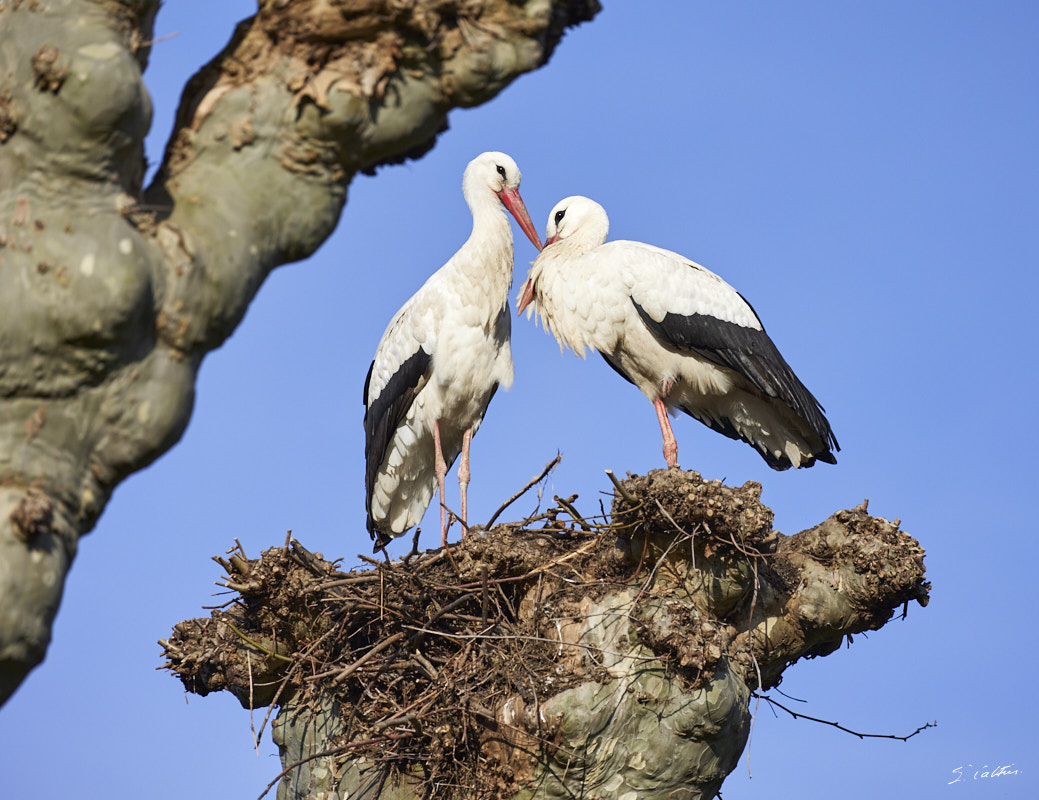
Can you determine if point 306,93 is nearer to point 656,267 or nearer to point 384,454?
point 656,267

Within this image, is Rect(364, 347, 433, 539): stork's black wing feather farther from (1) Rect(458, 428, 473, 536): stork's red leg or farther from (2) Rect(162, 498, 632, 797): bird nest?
(2) Rect(162, 498, 632, 797): bird nest

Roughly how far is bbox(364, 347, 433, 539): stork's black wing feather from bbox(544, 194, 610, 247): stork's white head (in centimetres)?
159

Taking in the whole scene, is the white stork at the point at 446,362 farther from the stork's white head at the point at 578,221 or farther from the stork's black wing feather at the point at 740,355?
the stork's black wing feather at the point at 740,355

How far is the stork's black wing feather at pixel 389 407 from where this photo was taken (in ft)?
26.8

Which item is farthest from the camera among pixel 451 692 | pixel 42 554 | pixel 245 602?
pixel 245 602

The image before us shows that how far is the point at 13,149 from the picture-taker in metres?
2.75

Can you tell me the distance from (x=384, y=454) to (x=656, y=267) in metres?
2.55

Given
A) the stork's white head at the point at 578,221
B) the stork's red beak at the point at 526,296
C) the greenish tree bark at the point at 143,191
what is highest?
the stork's white head at the point at 578,221

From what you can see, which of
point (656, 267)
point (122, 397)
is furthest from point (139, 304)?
point (656, 267)

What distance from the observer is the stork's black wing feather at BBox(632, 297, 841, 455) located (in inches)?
303

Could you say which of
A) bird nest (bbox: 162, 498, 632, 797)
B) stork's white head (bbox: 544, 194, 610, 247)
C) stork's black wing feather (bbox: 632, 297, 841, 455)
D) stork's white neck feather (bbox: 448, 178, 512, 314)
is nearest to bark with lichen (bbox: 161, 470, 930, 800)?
bird nest (bbox: 162, 498, 632, 797)

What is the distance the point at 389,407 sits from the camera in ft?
27.3

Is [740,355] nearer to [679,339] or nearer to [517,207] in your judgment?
[679,339]

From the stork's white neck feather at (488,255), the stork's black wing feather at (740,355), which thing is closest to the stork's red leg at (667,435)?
the stork's black wing feather at (740,355)
